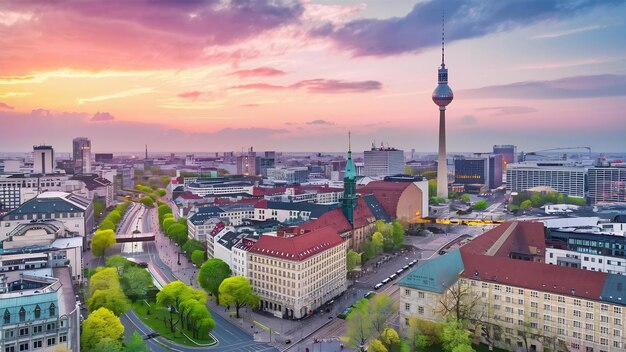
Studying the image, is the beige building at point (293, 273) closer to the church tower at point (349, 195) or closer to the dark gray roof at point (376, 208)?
the church tower at point (349, 195)

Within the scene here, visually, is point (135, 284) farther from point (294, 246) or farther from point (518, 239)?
point (518, 239)

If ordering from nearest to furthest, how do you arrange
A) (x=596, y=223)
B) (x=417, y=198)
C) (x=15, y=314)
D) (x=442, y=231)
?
(x=15, y=314) → (x=596, y=223) → (x=442, y=231) → (x=417, y=198)

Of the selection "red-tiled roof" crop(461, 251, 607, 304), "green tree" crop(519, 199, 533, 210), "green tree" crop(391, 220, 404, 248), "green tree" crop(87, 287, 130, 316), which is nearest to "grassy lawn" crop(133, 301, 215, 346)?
"green tree" crop(87, 287, 130, 316)

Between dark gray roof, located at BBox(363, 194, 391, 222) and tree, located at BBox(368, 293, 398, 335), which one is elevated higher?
dark gray roof, located at BBox(363, 194, 391, 222)

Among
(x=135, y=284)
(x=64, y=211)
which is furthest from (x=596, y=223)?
(x=64, y=211)

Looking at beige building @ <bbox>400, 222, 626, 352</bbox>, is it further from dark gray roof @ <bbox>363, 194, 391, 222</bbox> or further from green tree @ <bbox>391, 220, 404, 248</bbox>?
dark gray roof @ <bbox>363, 194, 391, 222</bbox>

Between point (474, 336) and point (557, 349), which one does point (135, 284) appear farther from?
point (557, 349)
